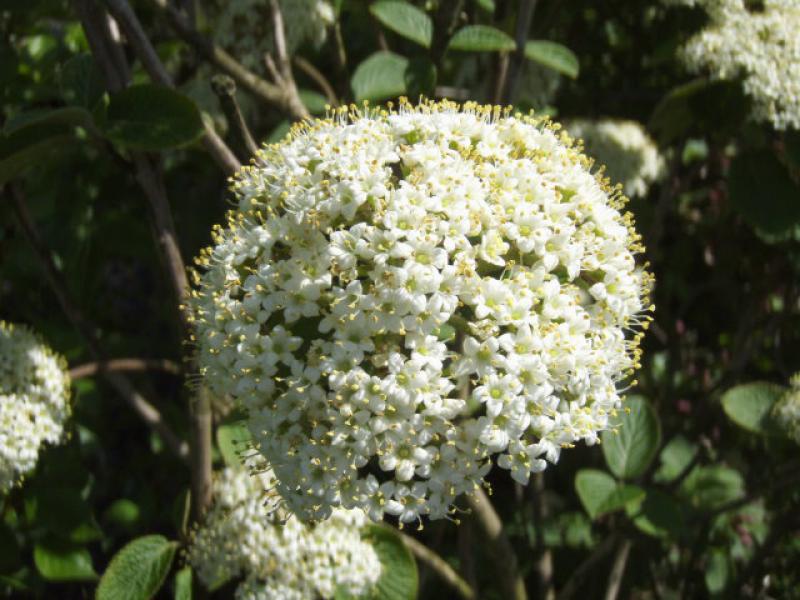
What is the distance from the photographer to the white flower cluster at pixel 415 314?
129 centimetres

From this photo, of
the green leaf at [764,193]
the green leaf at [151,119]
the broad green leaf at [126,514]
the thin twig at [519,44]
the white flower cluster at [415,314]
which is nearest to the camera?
the white flower cluster at [415,314]

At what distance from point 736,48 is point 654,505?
1.18 metres

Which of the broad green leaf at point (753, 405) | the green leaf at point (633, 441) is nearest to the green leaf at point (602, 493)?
the green leaf at point (633, 441)

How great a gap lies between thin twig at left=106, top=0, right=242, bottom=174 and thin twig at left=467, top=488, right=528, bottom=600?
2.78 feet

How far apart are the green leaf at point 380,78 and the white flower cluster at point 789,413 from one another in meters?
1.21

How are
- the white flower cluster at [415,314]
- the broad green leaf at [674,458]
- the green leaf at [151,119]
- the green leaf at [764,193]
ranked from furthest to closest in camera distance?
the broad green leaf at [674,458]
the green leaf at [764,193]
the green leaf at [151,119]
the white flower cluster at [415,314]

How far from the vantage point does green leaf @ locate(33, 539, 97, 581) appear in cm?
227

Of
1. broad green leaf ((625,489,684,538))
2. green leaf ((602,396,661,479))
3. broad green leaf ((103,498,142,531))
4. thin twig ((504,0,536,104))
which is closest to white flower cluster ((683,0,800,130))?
thin twig ((504,0,536,104))

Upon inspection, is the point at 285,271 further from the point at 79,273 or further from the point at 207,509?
the point at 79,273

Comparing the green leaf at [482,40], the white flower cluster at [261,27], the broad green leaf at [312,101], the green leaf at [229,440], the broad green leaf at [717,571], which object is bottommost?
the broad green leaf at [717,571]

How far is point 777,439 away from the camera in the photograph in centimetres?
245

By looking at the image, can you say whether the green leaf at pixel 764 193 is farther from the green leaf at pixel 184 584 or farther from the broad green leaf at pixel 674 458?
the green leaf at pixel 184 584

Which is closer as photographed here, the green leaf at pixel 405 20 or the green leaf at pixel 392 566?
the green leaf at pixel 392 566

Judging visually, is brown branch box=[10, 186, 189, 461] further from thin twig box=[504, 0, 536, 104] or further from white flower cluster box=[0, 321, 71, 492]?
thin twig box=[504, 0, 536, 104]
